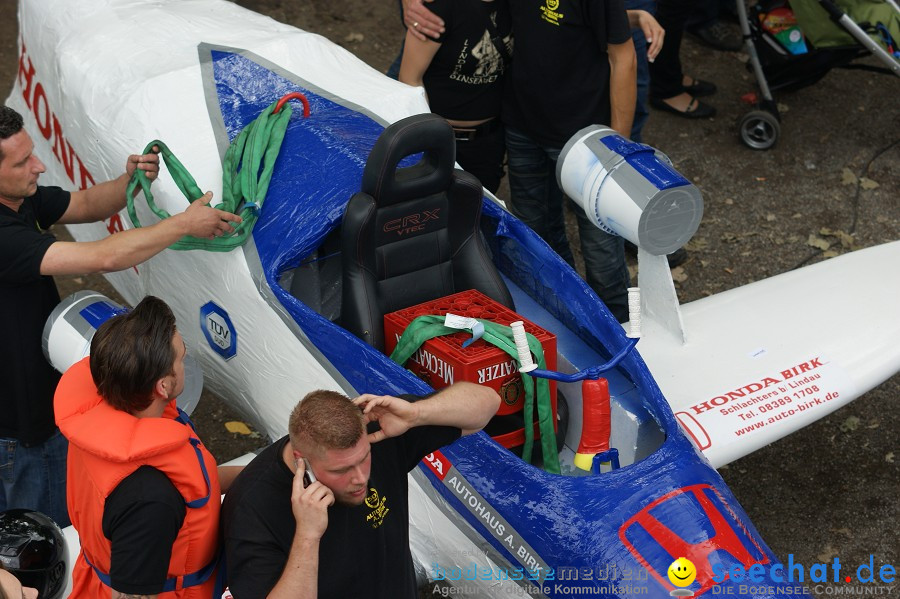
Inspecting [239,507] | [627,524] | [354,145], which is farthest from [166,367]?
[354,145]

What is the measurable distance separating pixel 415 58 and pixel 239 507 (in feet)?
8.44

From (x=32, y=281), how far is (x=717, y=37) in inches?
231

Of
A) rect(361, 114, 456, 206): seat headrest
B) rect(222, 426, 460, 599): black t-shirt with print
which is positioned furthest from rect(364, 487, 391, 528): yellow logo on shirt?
rect(361, 114, 456, 206): seat headrest

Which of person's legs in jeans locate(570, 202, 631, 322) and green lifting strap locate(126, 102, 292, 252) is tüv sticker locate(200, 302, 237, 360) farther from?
person's legs in jeans locate(570, 202, 631, 322)

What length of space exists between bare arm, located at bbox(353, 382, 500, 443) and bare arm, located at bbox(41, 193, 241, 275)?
1.12 metres

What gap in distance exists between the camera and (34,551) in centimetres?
270

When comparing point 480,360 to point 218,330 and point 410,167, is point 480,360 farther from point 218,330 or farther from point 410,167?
point 218,330

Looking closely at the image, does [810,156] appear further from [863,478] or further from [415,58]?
[415,58]

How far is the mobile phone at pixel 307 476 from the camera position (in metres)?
2.27

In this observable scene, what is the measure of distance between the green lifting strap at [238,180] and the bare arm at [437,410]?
1284 millimetres

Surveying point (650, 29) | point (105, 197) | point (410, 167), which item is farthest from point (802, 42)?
point (105, 197)

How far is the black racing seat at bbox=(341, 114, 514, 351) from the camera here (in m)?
3.28

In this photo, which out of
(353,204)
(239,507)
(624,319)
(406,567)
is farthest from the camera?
(624,319)

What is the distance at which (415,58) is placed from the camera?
437 centimetres
